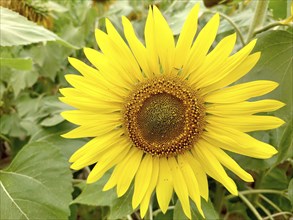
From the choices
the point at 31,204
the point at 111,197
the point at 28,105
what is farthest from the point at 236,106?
the point at 28,105

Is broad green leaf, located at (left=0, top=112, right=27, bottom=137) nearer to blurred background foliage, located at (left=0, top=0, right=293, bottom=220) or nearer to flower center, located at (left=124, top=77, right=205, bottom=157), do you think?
blurred background foliage, located at (left=0, top=0, right=293, bottom=220)

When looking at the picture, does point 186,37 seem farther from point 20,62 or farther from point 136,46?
point 20,62

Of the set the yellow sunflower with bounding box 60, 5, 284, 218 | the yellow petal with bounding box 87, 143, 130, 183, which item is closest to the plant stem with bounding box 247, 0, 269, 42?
the yellow sunflower with bounding box 60, 5, 284, 218

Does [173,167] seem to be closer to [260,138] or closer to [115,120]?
[115,120]

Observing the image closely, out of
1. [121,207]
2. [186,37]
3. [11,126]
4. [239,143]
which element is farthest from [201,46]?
[11,126]

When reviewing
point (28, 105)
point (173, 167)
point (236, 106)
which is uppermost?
point (236, 106)

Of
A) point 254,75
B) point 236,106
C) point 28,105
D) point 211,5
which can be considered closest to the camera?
point 236,106

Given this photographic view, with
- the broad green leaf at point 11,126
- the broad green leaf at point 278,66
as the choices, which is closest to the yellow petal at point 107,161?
the broad green leaf at point 278,66
